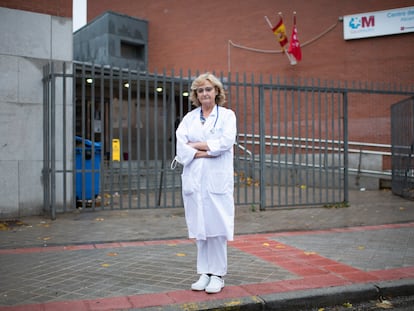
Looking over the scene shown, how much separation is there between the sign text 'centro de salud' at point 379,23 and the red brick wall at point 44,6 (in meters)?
9.86

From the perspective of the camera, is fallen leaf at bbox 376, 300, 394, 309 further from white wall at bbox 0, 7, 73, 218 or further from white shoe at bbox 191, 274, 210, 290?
white wall at bbox 0, 7, 73, 218

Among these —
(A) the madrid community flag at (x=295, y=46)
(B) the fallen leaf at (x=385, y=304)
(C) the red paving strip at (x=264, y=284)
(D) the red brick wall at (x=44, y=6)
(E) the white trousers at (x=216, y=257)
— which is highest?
(A) the madrid community flag at (x=295, y=46)

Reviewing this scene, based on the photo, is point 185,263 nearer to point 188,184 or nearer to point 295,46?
point 188,184

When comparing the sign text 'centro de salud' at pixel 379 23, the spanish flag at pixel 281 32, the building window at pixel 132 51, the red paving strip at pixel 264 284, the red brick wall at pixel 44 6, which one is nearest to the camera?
the red paving strip at pixel 264 284

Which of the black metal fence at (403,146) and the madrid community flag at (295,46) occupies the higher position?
the madrid community flag at (295,46)

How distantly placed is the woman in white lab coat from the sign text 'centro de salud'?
12.0m

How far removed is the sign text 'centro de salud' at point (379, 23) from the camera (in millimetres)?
13984

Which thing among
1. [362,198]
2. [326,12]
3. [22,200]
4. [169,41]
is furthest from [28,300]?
[169,41]

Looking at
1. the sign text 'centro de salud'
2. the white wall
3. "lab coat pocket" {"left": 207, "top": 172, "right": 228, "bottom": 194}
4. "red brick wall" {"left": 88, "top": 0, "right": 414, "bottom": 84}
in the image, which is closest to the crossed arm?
"lab coat pocket" {"left": 207, "top": 172, "right": 228, "bottom": 194}

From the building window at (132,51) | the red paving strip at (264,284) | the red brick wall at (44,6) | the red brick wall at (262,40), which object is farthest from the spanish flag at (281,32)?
the red paving strip at (264,284)

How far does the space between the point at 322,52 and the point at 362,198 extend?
6308 millimetres

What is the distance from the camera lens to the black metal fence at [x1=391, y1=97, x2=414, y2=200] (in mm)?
10539

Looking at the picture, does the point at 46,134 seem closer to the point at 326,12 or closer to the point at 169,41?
the point at 326,12

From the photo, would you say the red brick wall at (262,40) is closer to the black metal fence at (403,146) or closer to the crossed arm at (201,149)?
the black metal fence at (403,146)
